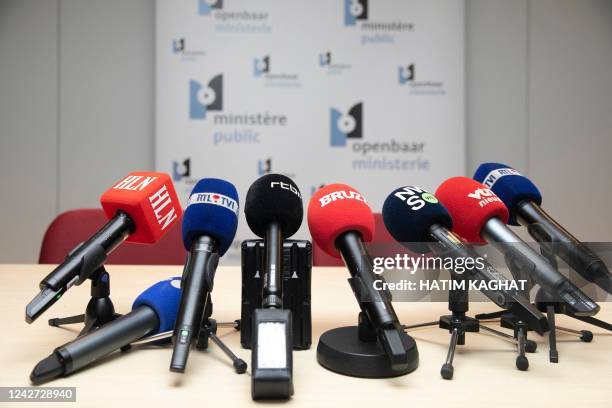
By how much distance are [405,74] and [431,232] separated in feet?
7.26

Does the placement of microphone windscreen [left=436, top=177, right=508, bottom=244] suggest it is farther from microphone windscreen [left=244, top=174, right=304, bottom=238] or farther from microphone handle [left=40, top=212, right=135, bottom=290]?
microphone handle [left=40, top=212, right=135, bottom=290]

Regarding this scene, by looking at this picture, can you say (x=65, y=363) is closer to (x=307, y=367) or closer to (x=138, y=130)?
(x=307, y=367)

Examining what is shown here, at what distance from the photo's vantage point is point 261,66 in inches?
110

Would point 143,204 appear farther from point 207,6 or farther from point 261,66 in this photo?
point 207,6

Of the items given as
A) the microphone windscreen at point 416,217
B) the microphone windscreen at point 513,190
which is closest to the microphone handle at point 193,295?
the microphone windscreen at point 416,217

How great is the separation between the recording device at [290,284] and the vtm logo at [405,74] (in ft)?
7.37

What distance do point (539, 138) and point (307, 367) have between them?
9.09 feet

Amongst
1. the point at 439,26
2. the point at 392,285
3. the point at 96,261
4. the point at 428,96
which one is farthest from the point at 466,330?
the point at 439,26

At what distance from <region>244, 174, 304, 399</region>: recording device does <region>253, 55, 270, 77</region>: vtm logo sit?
6.90ft

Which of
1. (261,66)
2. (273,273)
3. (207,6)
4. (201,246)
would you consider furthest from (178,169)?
(273,273)

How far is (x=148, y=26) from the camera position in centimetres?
284

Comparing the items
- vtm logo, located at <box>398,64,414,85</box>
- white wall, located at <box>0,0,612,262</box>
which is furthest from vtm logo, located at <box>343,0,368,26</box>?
white wall, located at <box>0,0,612,262</box>

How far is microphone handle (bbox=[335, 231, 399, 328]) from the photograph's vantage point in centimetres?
64

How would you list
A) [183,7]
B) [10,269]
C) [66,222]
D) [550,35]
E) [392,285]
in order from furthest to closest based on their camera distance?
[550,35], [183,7], [66,222], [10,269], [392,285]
